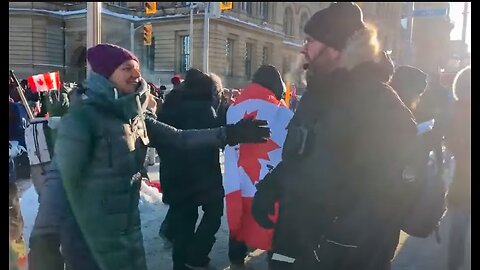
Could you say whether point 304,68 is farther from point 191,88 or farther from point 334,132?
point 191,88

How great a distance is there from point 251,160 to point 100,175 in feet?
5.61

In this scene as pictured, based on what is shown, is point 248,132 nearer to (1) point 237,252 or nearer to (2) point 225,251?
(1) point 237,252

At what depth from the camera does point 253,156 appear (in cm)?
390

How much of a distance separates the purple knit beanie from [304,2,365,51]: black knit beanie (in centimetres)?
107

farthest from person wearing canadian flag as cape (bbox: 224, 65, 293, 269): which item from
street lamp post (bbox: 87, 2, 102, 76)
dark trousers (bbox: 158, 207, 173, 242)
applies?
street lamp post (bbox: 87, 2, 102, 76)

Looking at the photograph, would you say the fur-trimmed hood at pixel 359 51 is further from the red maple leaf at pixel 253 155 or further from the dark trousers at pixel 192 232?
the dark trousers at pixel 192 232

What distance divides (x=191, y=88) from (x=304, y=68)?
7.88 ft

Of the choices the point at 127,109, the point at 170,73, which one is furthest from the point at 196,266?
the point at 170,73

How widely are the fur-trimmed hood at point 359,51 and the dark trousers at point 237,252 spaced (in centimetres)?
284

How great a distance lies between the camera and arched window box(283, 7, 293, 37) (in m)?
Result: 57.2

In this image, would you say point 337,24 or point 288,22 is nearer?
point 337,24

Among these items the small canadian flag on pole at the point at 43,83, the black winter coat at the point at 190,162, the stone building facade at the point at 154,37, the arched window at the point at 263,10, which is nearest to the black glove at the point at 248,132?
the black winter coat at the point at 190,162

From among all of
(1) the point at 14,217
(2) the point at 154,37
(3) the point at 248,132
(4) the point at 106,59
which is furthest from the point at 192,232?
(2) the point at 154,37

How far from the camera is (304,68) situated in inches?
85.8
